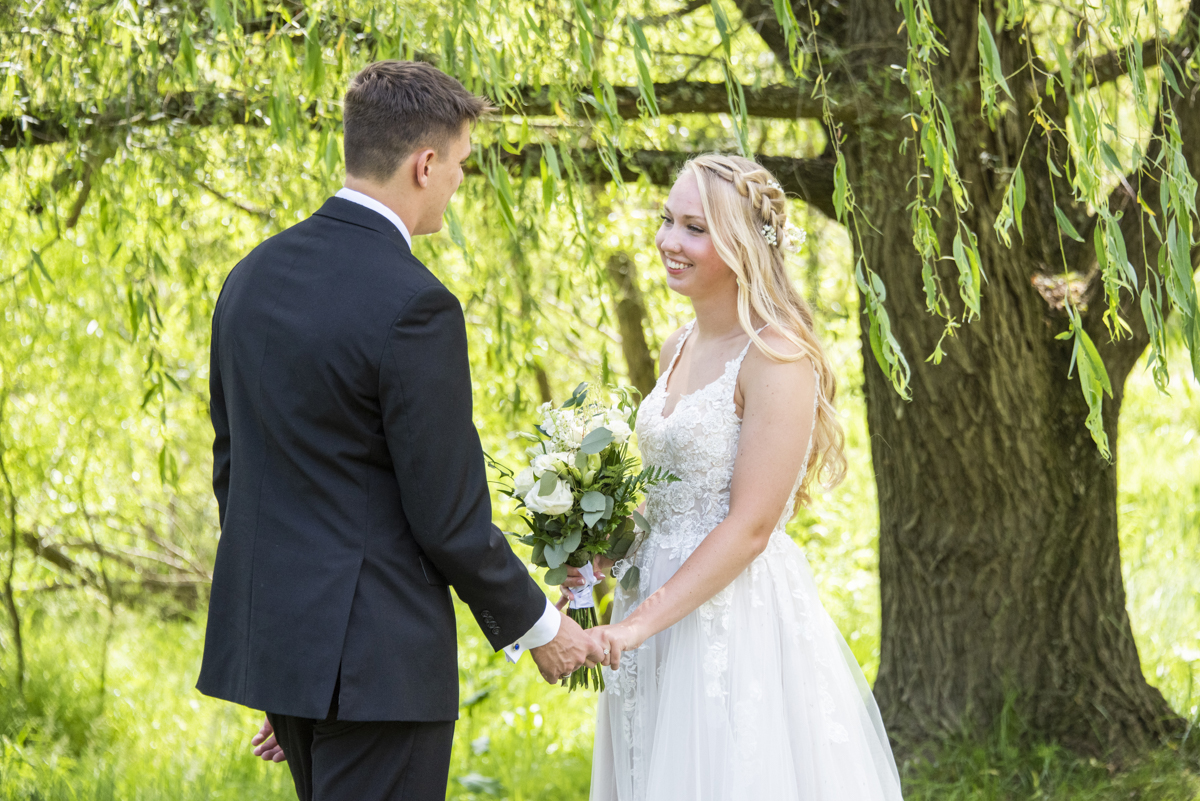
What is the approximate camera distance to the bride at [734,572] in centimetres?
229

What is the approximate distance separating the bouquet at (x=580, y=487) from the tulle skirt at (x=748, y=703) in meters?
0.14

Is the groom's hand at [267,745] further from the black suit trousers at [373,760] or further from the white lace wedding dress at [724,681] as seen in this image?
the white lace wedding dress at [724,681]

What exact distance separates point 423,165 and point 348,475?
580 millimetres

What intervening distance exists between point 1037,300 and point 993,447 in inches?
20.3

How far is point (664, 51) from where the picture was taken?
3988mm

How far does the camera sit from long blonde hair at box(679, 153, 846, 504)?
8.02 feet

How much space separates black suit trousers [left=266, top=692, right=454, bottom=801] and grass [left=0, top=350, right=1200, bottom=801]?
1.82 m

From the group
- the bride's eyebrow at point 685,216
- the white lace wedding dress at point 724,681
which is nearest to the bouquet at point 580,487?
the white lace wedding dress at point 724,681

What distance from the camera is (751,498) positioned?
229 centimetres

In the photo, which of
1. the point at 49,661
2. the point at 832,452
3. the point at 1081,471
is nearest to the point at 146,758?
the point at 49,661

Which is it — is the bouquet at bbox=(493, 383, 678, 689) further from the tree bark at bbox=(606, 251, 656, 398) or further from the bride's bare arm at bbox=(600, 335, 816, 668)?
the tree bark at bbox=(606, 251, 656, 398)

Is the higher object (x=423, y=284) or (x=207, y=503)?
(x=423, y=284)

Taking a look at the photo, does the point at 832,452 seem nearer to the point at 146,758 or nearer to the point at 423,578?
the point at 423,578

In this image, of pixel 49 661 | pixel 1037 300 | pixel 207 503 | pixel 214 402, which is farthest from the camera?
pixel 207 503
